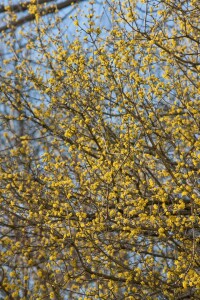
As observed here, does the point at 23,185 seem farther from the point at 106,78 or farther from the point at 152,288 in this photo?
the point at 152,288

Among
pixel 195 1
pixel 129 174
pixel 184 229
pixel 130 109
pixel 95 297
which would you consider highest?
pixel 195 1

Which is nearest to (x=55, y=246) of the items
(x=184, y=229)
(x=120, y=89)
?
(x=184, y=229)

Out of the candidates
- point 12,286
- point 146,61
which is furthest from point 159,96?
point 12,286

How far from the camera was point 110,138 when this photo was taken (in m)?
5.91

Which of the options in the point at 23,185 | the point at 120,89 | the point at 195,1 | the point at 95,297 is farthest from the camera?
the point at 23,185

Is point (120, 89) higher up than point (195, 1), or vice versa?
point (195, 1)

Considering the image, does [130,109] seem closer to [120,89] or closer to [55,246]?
[120,89]

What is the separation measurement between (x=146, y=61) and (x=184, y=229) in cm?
158

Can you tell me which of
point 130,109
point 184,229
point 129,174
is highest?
point 130,109

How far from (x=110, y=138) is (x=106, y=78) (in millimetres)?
595

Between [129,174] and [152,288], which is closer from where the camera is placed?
[152,288]

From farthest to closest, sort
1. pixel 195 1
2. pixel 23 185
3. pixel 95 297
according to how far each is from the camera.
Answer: pixel 23 185, pixel 195 1, pixel 95 297

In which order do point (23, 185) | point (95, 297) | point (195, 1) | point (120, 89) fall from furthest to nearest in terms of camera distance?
point (23, 185) < point (195, 1) < point (120, 89) < point (95, 297)

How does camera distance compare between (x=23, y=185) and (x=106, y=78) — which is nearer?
(x=106, y=78)
